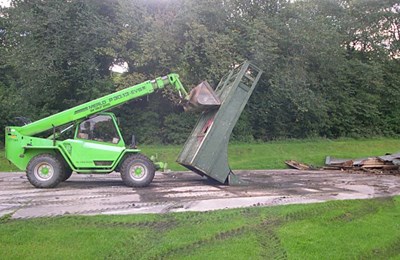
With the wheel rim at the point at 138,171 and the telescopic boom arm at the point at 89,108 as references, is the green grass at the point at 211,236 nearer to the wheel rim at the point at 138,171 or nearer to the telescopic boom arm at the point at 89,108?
the wheel rim at the point at 138,171

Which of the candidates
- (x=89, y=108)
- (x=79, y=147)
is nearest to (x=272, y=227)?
(x=79, y=147)

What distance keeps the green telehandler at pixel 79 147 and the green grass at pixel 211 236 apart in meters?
4.03

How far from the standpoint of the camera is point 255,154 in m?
21.0

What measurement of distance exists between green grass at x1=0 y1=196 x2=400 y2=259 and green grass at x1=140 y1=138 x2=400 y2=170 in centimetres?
1103

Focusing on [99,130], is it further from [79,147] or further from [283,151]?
[283,151]

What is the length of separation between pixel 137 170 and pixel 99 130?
1530mm

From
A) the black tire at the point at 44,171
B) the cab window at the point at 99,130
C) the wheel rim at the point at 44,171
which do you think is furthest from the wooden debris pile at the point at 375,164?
the wheel rim at the point at 44,171

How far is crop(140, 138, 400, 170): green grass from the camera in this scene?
19.3 meters

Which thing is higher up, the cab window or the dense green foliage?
the dense green foliage

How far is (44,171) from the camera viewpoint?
10594 mm

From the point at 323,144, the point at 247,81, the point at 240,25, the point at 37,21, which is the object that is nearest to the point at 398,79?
the point at 323,144

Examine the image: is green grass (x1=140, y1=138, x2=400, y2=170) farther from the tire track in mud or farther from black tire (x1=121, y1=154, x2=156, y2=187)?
the tire track in mud

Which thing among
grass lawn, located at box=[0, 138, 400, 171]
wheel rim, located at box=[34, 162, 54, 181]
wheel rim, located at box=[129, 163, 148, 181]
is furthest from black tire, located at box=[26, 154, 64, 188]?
grass lawn, located at box=[0, 138, 400, 171]

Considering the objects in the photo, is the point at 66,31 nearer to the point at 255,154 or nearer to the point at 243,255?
the point at 255,154
